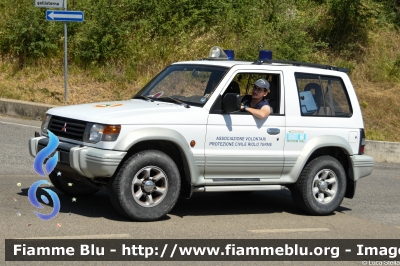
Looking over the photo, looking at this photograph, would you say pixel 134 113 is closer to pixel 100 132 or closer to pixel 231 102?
pixel 100 132

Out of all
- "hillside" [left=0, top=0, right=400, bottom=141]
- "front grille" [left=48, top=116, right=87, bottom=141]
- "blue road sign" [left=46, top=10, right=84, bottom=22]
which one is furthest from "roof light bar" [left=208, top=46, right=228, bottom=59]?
"hillside" [left=0, top=0, right=400, bottom=141]

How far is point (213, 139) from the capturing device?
7.97 metres

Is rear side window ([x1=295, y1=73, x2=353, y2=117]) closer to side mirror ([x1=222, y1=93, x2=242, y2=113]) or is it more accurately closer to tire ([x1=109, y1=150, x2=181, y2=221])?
side mirror ([x1=222, y1=93, x2=242, y2=113])

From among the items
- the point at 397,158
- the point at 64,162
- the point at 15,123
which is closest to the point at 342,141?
the point at 64,162

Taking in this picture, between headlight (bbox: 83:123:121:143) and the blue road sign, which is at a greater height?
the blue road sign

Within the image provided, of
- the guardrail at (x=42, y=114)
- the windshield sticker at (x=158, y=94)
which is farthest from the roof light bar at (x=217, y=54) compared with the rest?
the guardrail at (x=42, y=114)

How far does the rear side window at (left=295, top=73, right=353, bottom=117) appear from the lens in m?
8.80

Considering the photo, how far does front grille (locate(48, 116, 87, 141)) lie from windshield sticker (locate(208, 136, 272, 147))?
144 cm

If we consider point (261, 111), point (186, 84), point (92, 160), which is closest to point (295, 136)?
point (261, 111)

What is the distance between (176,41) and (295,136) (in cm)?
1397

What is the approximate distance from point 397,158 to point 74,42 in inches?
424

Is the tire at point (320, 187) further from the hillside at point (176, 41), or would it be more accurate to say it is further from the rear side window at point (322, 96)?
A: the hillside at point (176, 41)

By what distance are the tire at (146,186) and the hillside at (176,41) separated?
11.5 metres

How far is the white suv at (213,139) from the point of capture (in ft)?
24.6
